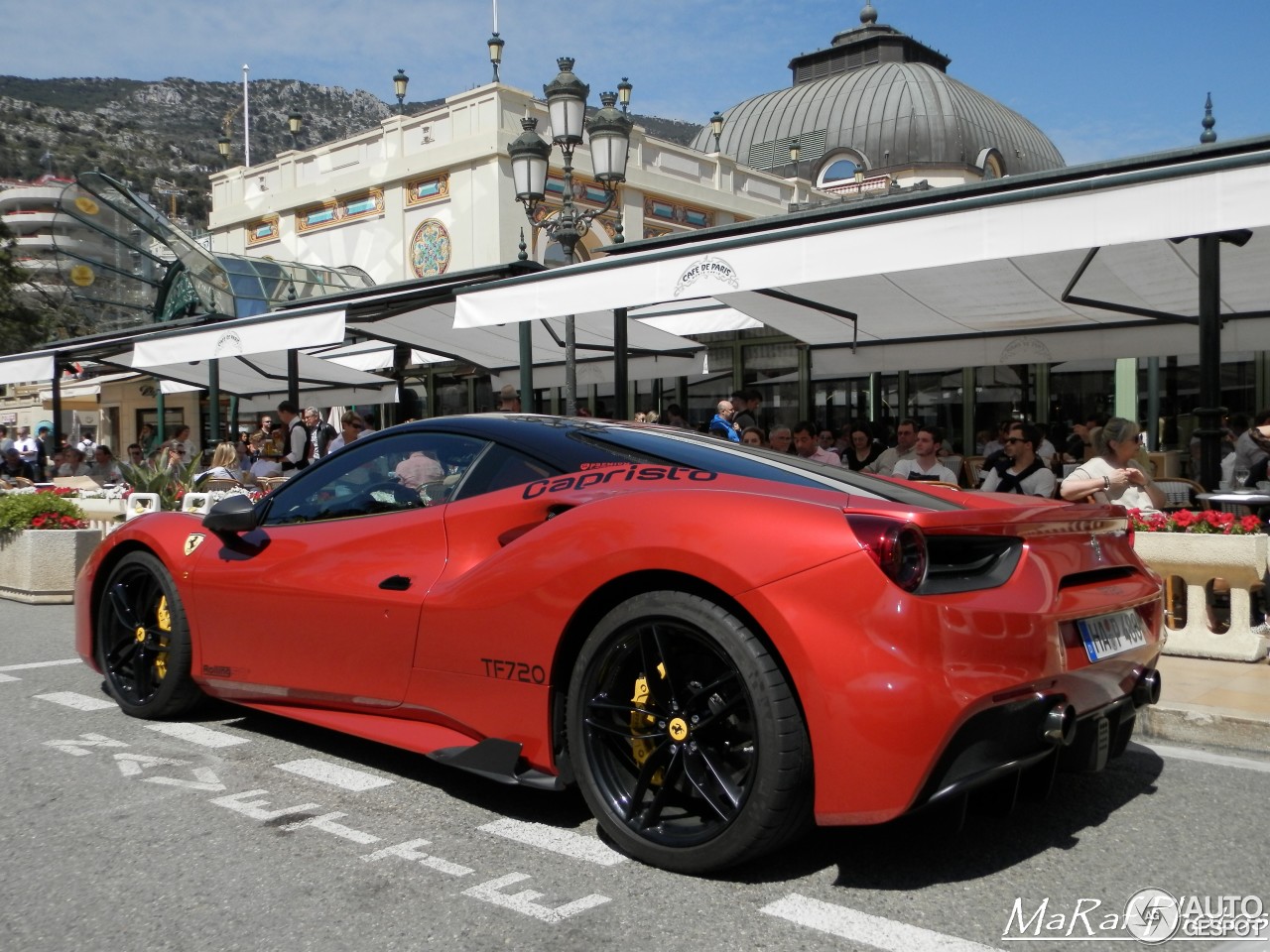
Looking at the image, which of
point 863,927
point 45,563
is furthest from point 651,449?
point 45,563

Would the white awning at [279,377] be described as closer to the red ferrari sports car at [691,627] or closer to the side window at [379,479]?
the side window at [379,479]

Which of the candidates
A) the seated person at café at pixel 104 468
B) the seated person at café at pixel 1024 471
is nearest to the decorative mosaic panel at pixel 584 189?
the seated person at café at pixel 104 468

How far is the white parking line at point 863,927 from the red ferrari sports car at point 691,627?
0.61ft

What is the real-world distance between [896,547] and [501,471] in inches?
59.2

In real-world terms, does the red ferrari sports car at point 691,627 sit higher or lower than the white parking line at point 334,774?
higher

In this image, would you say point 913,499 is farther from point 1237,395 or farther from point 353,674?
point 1237,395

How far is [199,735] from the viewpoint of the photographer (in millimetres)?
4723

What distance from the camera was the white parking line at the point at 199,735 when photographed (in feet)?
15.1

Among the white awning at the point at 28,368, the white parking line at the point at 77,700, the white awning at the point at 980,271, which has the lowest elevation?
the white parking line at the point at 77,700

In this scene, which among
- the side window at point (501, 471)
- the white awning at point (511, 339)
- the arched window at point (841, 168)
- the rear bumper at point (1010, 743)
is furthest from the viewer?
the arched window at point (841, 168)

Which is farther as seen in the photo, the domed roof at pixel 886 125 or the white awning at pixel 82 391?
the domed roof at pixel 886 125

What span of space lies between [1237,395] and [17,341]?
39.4 meters

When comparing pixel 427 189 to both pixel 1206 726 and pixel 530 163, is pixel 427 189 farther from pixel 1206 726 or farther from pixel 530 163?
pixel 1206 726

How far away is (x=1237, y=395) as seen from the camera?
14.8 meters
